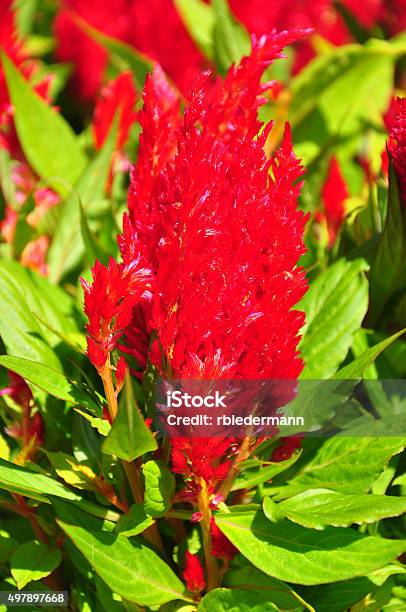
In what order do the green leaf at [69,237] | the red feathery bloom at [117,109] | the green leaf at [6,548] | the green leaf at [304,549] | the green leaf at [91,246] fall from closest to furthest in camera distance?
1. the green leaf at [304,549]
2. the green leaf at [6,548]
3. the green leaf at [91,246]
4. the green leaf at [69,237]
5. the red feathery bloom at [117,109]

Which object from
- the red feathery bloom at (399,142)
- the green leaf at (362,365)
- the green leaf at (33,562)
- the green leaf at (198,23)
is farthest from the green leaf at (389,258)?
the green leaf at (198,23)

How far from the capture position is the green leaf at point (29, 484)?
3.31ft

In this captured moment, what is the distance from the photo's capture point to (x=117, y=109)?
1.75 metres

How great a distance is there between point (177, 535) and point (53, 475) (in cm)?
21

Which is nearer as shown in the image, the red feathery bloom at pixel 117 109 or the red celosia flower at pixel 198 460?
the red celosia flower at pixel 198 460

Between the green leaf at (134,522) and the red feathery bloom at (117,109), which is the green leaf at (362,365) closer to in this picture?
the green leaf at (134,522)

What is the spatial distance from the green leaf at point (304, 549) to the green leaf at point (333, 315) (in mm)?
282

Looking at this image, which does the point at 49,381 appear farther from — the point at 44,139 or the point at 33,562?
the point at 44,139

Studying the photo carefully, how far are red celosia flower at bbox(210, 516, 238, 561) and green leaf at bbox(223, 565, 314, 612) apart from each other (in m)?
0.03

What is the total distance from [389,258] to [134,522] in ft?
2.05

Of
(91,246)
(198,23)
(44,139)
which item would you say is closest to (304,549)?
(91,246)

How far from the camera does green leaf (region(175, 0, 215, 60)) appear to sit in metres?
2.37

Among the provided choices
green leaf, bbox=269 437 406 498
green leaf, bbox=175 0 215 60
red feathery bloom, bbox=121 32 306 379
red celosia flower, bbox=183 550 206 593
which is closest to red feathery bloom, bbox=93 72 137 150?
green leaf, bbox=175 0 215 60

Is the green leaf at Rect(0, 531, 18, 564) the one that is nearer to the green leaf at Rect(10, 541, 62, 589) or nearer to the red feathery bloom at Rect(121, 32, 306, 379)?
the green leaf at Rect(10, 541, 62, 589)
